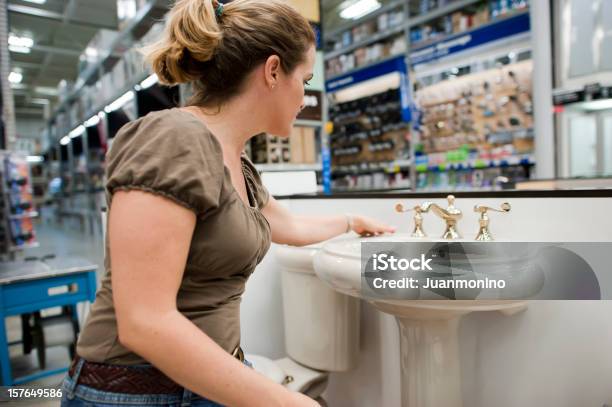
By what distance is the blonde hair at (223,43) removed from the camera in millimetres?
870

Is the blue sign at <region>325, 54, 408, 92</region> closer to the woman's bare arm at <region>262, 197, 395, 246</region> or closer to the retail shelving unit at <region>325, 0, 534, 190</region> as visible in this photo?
the retail shelving unit at <region>325, 0, 534, 190</region>

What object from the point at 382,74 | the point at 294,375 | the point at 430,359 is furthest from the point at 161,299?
the point at 382,74

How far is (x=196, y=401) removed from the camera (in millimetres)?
821

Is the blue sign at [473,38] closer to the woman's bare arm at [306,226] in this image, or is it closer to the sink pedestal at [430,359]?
the woman's bare arm at [306,226]

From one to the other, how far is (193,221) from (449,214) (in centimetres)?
95

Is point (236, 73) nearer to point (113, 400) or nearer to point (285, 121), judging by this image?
point (285, 121)

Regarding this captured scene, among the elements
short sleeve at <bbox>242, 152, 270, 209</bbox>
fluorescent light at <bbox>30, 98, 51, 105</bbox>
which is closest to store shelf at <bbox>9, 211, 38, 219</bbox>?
short sleeve at <bbox>242, 152, 270, 209</bbox>

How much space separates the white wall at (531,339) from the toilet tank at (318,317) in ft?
0.50

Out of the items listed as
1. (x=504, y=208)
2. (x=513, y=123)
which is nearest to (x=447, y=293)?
(x=504, y=208)

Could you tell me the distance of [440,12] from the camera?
5.51 m

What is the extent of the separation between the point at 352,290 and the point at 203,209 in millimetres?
619

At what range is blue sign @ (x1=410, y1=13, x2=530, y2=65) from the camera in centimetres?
467

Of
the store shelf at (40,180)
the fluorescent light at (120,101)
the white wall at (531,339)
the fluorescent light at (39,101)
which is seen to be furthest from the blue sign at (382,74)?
the fluorescent light at (39,101)

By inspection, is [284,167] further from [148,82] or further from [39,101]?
[39,101]
